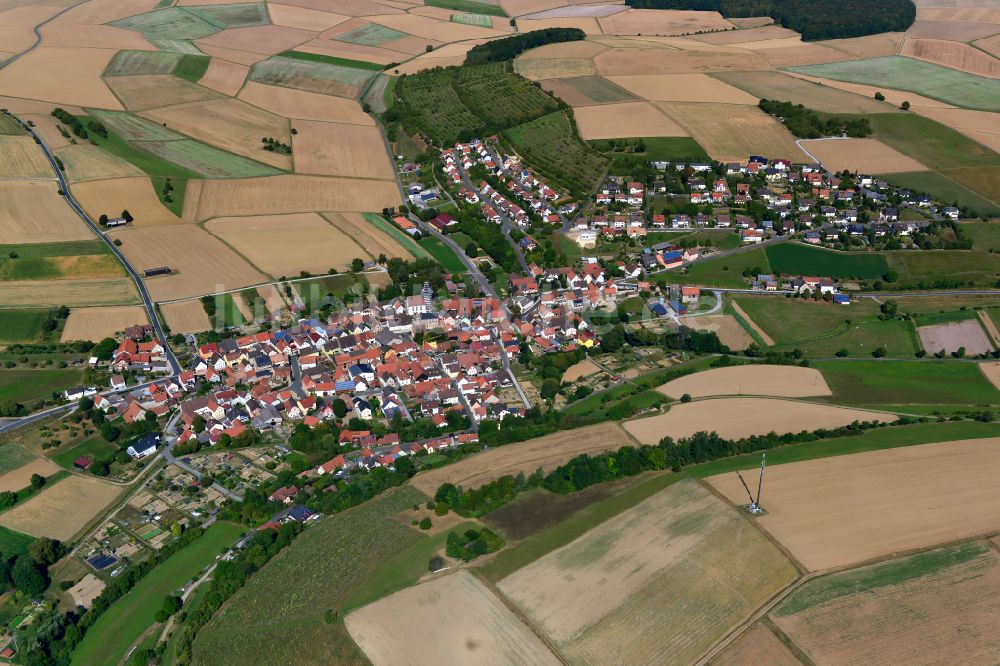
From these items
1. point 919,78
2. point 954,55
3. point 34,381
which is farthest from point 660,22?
point 34,381

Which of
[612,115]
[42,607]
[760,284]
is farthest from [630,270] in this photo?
[42,607]

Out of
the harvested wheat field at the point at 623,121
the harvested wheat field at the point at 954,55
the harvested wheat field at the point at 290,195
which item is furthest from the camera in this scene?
the harvested wheat field at the point at 954,55

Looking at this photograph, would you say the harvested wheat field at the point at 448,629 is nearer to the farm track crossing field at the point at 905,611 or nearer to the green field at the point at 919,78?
the farm track crossing field at the point at 905,611

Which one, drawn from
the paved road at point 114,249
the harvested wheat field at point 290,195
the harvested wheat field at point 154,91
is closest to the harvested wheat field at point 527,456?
Result: the paved road at point 114,249

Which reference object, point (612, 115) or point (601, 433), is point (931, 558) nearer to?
point (601, 433)

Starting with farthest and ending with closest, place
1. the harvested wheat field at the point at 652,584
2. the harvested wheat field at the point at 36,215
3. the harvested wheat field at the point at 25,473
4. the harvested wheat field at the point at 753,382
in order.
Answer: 1. the harvested wheat field at the point at 36,215
2. the harvested wheat field at the point at 753,382
3. the harvested wheat field at the point at 25,473
4. the harvested wheat field at the point at 652,584

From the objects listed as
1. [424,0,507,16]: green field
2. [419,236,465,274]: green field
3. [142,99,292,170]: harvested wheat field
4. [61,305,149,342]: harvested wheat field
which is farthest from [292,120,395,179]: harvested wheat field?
[424,0,507,16]: green field

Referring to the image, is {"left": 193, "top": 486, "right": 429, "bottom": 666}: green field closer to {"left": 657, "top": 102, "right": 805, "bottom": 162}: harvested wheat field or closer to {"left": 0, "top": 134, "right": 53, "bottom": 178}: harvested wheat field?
{"left": 0, "top": 134, "right": 53, "bottom": 178}: harvested wheat field
